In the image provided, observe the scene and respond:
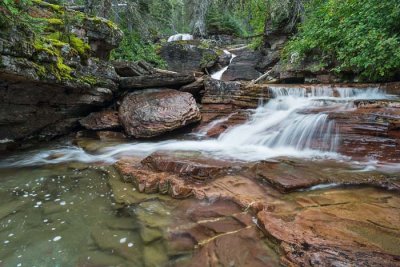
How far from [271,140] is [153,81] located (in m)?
4.39

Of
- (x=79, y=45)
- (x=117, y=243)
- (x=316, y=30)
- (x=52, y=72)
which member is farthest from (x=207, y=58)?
(x=117, y=243)

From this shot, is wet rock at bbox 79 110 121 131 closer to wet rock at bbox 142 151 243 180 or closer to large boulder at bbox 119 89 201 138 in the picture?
large boulder at bbox 119 89 201 138

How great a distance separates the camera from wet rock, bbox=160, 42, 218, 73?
17844 millimetres

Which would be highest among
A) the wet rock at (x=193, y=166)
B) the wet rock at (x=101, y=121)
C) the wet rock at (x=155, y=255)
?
the wet rock at (x=101, y=121)

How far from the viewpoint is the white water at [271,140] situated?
262 inches

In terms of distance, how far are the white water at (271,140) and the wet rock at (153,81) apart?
226 cm

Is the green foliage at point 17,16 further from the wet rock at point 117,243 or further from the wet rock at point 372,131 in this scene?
the wet rock at point 372,131

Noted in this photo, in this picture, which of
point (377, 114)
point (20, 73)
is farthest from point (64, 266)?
point (377, 114)

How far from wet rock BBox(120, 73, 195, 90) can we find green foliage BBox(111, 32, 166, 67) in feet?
19.0

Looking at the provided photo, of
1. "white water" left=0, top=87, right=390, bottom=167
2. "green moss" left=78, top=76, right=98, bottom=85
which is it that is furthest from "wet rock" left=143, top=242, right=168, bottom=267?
"green moss" left=78, top=76, right=98, bottom=85

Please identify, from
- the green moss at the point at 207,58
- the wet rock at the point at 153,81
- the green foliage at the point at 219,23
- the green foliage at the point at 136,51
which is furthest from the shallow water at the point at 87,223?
the green foliage at the point at 219,23

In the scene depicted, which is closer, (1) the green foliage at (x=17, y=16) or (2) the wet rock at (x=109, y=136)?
(1) the green foliage at (x=17, y=16)

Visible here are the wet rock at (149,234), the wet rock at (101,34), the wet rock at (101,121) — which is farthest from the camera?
the wet rock at (101,121)

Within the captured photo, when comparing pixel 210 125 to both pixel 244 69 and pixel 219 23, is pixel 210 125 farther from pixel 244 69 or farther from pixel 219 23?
pixel 219 23
